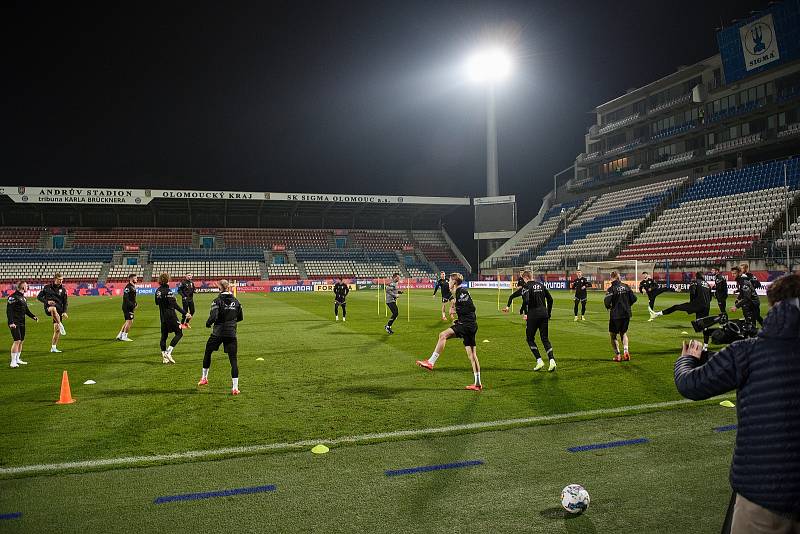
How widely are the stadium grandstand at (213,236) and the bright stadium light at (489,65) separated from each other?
50.8 feet

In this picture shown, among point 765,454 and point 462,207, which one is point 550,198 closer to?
point 462,207

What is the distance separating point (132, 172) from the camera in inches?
2489

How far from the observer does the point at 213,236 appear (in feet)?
229

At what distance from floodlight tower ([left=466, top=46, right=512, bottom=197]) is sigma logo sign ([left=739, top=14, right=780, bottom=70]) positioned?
2360 cm

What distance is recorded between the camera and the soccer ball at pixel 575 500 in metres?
4.78

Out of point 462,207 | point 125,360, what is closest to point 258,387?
point 125,360

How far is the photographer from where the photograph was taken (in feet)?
8.78

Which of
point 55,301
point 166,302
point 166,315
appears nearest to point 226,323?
point 166,302

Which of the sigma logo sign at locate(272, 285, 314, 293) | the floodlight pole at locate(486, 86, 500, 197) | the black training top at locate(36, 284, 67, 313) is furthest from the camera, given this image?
the floodlight pole at locate(486, 86, 500, 197)

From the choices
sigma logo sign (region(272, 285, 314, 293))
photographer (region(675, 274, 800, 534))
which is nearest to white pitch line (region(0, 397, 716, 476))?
photographer (region(675, 274, 800, 534))

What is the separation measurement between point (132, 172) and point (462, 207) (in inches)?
1661

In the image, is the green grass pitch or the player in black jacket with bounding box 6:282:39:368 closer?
the green grass pitch

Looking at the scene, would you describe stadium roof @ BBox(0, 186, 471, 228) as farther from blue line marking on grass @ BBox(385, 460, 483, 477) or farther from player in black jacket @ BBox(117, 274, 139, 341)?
blue line marking on grass @ BBox(385, 460, 483, 477)

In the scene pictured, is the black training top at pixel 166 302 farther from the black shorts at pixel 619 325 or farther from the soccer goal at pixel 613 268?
the soccer goal at pixel 613 268
